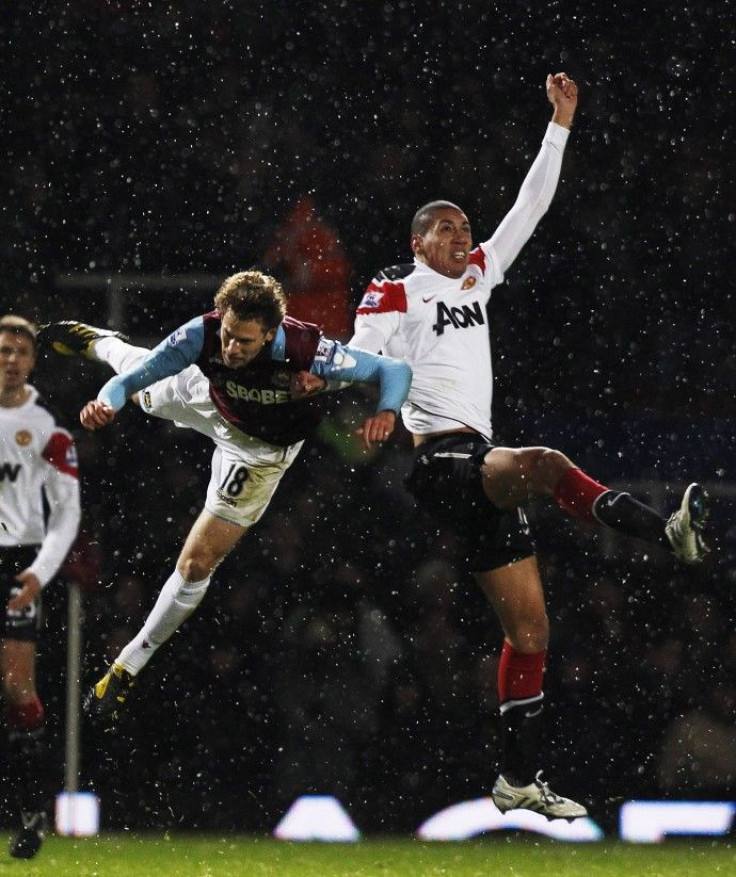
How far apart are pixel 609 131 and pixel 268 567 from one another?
300 centimetres

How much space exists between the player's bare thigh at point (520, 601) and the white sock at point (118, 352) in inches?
57.6

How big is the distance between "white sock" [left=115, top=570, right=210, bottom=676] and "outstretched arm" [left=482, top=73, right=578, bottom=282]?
1.60 meters

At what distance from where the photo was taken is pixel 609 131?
8.16 metres

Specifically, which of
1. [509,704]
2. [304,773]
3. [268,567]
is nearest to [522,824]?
[304,773]

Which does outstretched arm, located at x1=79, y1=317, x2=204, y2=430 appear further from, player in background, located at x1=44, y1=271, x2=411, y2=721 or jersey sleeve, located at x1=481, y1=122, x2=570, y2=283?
jersey sleeve, located at x1=481, y1=122, x2=570, y2=283

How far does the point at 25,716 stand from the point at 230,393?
1.66 m

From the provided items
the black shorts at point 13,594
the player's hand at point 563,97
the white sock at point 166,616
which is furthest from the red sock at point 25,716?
the player's hand at point 563,97

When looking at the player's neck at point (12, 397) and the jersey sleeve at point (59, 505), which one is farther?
the player's neck at point (12, 397)

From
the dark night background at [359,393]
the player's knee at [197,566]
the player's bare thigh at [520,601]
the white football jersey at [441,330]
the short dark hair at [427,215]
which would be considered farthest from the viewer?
the dark night background at [359,393]

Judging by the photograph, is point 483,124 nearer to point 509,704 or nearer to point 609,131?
point 609,131

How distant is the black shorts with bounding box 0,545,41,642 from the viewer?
19.7ft

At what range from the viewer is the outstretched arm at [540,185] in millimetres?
5344

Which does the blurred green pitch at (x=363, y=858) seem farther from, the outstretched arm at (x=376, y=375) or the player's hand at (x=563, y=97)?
the player's hand at (x=563, y=97)

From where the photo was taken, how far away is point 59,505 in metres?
6.02
